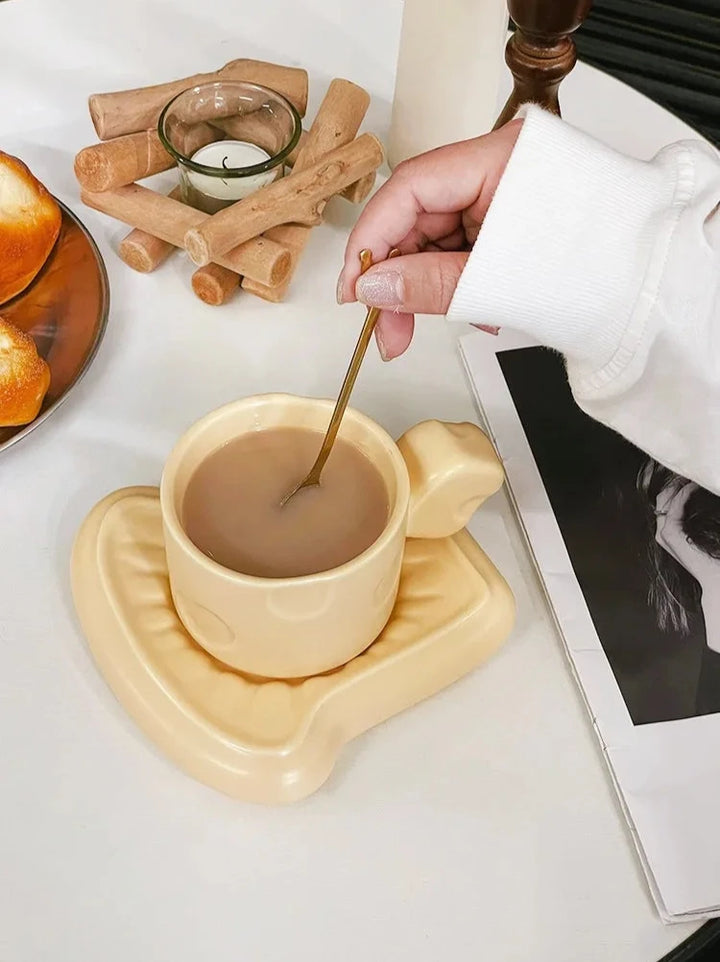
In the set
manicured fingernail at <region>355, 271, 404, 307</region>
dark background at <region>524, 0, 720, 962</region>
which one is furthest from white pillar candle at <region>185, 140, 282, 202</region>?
dark background at <region>524, 0, 720, 962</region>

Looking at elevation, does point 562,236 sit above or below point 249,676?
above

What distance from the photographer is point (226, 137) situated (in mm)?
726

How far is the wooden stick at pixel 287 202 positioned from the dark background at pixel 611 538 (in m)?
0.16

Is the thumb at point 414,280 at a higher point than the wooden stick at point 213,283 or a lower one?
higher

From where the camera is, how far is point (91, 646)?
0.49 m

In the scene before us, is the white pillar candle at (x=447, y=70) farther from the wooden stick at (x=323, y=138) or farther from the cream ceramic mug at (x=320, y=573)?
the cream ceramic mug at (x=320, y=573)

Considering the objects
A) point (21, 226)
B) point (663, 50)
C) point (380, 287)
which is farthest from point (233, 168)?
point (663, 50)

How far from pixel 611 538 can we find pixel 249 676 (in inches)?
8.3

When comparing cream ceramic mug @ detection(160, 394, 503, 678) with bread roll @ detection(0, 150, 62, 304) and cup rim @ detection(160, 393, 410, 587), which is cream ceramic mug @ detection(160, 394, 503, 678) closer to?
cup rim @ detection(160, 393, 410, 587)

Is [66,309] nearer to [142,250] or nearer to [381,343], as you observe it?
[142,250]

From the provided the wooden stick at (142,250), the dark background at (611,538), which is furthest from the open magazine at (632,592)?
the wooden stick at (142,250)

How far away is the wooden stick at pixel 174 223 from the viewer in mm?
651

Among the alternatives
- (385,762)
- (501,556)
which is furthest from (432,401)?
(385,762)

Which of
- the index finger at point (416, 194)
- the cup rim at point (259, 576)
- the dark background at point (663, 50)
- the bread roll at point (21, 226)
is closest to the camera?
the cup rim at point (259, 576)
